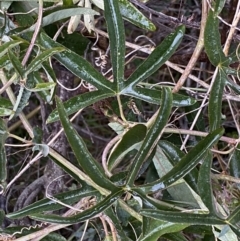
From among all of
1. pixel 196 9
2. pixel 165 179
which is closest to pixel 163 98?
pixel 165 179

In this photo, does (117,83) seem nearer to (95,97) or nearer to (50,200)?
(95,97)

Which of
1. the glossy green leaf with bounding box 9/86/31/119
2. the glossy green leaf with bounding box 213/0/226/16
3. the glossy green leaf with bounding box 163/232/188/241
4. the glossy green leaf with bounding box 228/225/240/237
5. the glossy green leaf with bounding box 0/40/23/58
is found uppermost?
the glossy green leaf with bounding box 213/0/226/16

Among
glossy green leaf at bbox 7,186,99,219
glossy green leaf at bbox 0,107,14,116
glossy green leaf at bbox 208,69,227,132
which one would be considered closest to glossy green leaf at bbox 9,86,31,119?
glossy green leaf at bbox 0,107,14,116

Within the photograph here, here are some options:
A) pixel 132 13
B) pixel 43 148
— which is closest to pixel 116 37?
pixel 132 13

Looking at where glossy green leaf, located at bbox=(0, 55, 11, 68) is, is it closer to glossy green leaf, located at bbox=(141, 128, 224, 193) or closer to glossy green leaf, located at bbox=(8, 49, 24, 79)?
glossy green leaf, located at bbox=(8, 49, 24, 79)

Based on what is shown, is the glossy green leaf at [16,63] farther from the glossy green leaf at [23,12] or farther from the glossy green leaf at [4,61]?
the glossy green leaf at [23,12]
